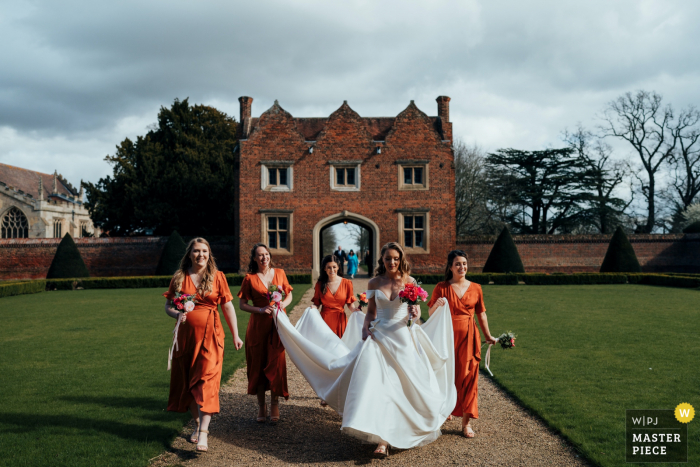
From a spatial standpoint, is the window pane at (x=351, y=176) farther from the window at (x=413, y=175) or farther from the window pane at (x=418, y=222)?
the window pane at (x=418, y=222)

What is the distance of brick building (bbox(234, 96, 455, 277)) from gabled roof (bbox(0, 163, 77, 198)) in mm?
34409

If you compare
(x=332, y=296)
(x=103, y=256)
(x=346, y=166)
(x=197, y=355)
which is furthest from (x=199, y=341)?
(x=103, y=256)

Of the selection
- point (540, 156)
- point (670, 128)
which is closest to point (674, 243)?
point (540, 156)

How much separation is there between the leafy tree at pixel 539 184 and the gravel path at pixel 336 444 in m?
34.4

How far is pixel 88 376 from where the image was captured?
6.87 meters

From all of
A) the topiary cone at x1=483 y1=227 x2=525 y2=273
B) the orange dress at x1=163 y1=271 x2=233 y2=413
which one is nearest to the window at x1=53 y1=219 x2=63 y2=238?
the topiary cone at x1=483 y1=227 x2=525 y2=273

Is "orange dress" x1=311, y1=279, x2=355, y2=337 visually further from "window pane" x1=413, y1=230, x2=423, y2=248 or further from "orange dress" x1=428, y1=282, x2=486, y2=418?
"window pane" x1=413, y1=230, x2=423, y2=248

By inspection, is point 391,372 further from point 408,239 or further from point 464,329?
point 408,239

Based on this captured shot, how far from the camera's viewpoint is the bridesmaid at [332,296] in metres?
6.30

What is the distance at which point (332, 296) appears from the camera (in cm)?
630

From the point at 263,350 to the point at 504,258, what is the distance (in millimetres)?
20578

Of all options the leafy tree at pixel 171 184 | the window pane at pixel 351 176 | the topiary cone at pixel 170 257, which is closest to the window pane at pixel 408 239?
the window pane at pixel 351 176

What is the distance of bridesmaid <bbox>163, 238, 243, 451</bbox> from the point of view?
438 cm

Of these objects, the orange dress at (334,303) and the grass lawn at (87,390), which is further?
the orange dress at (334,303)
